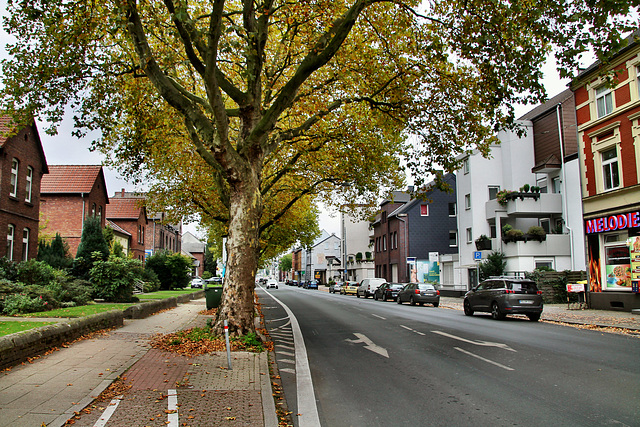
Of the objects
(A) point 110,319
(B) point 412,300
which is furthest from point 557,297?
(A) point 110,319

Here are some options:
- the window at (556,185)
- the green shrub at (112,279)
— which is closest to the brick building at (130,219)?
the green shrub at (112,279)

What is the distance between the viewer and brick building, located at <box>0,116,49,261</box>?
2375 cm

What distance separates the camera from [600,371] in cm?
798

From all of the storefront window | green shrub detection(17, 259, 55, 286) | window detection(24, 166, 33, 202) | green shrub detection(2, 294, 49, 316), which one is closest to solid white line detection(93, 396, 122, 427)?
green shrub detection(2, 294, 49, 316)

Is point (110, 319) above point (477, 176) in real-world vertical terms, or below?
below

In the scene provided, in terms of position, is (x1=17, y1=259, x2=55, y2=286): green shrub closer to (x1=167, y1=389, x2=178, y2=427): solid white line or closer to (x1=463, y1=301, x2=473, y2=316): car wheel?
(x1=167, y1=389, x2=178, y2=427): solid white line

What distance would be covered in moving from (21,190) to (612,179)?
28443mm

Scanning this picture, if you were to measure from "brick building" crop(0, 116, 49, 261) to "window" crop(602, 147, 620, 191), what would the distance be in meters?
26.6

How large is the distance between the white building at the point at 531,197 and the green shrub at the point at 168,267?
72.1 ft

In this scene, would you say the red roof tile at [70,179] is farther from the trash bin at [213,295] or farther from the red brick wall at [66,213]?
the trash bin at [213,295]

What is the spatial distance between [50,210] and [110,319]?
2829 centimetres

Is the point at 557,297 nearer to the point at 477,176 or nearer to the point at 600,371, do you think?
the point at 477,176

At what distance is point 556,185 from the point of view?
30.8 metres

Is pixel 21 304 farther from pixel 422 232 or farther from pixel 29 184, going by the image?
pixel 422 232
